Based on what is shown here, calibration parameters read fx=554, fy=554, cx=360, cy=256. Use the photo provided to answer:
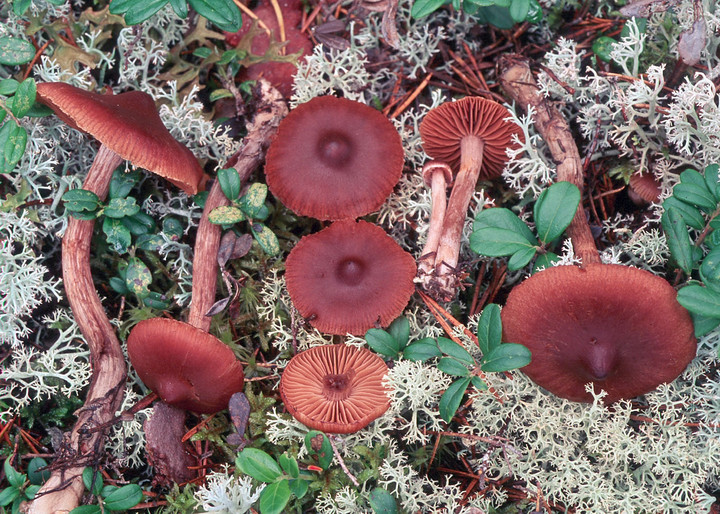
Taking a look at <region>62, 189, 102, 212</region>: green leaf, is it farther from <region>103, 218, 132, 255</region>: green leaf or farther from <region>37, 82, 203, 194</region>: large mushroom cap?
<region>37, 82, 203, 194</region>: large mushroom cap

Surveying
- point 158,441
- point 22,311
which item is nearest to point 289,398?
point 158,441

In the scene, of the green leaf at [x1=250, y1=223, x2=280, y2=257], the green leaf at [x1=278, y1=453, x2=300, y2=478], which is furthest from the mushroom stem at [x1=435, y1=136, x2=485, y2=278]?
the green leaf at [x1=278, y1=453, x2=300, y2=478]

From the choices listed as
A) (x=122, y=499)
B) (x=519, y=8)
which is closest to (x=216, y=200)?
(x=122, y=499)

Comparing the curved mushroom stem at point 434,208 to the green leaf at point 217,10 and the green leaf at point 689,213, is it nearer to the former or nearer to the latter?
the green leaf at point 689,213

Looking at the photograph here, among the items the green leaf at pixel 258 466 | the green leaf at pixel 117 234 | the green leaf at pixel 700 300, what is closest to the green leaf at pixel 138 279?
the green leaf at pixel 117 234

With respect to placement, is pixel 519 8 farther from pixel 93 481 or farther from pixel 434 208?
pixel 93 481

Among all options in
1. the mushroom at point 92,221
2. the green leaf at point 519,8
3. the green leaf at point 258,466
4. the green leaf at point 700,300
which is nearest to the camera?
the green leaf at point 700,300

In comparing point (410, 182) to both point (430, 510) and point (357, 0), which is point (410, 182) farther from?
point (430, 510)
